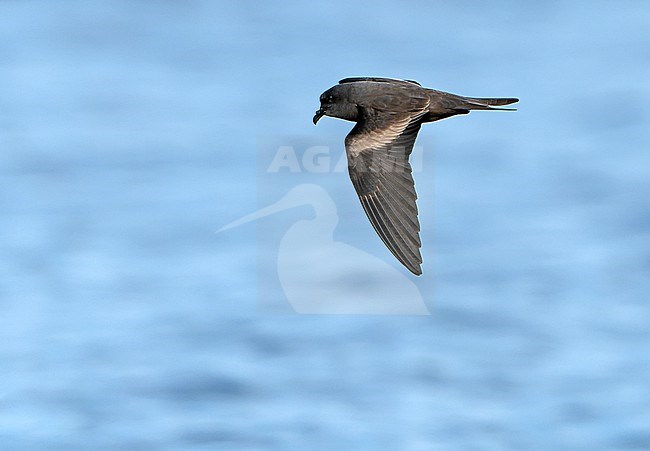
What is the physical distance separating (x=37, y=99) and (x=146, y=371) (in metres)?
5.65

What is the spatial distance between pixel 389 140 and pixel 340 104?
58cm

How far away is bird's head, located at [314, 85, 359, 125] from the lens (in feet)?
34.5

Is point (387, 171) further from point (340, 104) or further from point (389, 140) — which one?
point (340, 104)

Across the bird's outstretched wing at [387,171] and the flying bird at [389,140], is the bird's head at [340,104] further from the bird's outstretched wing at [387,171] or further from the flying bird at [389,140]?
the bird's outstretched wing at [387,171]

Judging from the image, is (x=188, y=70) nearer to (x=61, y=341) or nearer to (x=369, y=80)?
(x=61, y=341)

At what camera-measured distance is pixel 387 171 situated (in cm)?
1012

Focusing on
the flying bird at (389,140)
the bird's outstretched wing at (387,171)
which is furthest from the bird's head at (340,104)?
the bird's outstretched wing at (387,171)

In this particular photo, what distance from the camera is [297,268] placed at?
21.2 meters

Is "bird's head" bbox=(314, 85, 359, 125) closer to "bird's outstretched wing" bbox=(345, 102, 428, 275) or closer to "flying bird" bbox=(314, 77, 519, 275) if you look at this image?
"flying bird" bbox=(314, 77, 519, 275)

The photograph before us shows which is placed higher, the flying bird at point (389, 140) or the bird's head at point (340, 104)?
the bird's head at point (340, 104)

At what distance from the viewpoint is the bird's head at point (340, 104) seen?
1052cm

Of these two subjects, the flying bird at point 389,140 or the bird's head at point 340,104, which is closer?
the flying bird at point 389,140

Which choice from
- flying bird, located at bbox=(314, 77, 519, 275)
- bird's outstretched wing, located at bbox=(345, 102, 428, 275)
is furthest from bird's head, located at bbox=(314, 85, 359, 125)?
bird's outstretched wing, located at bbox=(345, 102, 428, 275)

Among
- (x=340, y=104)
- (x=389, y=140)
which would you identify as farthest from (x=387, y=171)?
(x=340, y=104)
